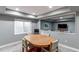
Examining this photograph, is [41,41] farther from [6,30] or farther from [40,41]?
[6,30]

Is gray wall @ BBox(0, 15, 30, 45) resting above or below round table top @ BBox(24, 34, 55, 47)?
above

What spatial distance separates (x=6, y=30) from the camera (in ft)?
8.75

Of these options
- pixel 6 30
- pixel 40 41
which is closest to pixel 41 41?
pixel 40 41

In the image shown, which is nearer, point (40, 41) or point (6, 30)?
point (40, 41)

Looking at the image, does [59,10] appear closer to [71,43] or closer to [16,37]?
[71,43]

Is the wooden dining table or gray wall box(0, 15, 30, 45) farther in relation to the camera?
gray wall box(0, 15, 30, 45)

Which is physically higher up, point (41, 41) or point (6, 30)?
point (6, 30)

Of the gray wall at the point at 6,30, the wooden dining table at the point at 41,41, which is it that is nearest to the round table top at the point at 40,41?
the wooden dining table at the point at 41,41

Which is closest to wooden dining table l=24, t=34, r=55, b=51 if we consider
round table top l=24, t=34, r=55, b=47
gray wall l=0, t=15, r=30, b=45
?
round table top l=24, t=34, r=55, b=47

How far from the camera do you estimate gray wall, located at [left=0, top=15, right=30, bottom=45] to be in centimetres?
245

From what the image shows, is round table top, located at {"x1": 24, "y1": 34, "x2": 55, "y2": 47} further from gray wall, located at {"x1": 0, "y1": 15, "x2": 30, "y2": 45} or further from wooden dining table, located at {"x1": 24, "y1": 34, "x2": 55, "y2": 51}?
gray wall, located at {"x1": 0, "y1": 15, "x2": 30, "y2": 45}

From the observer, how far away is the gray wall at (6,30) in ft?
8.02
